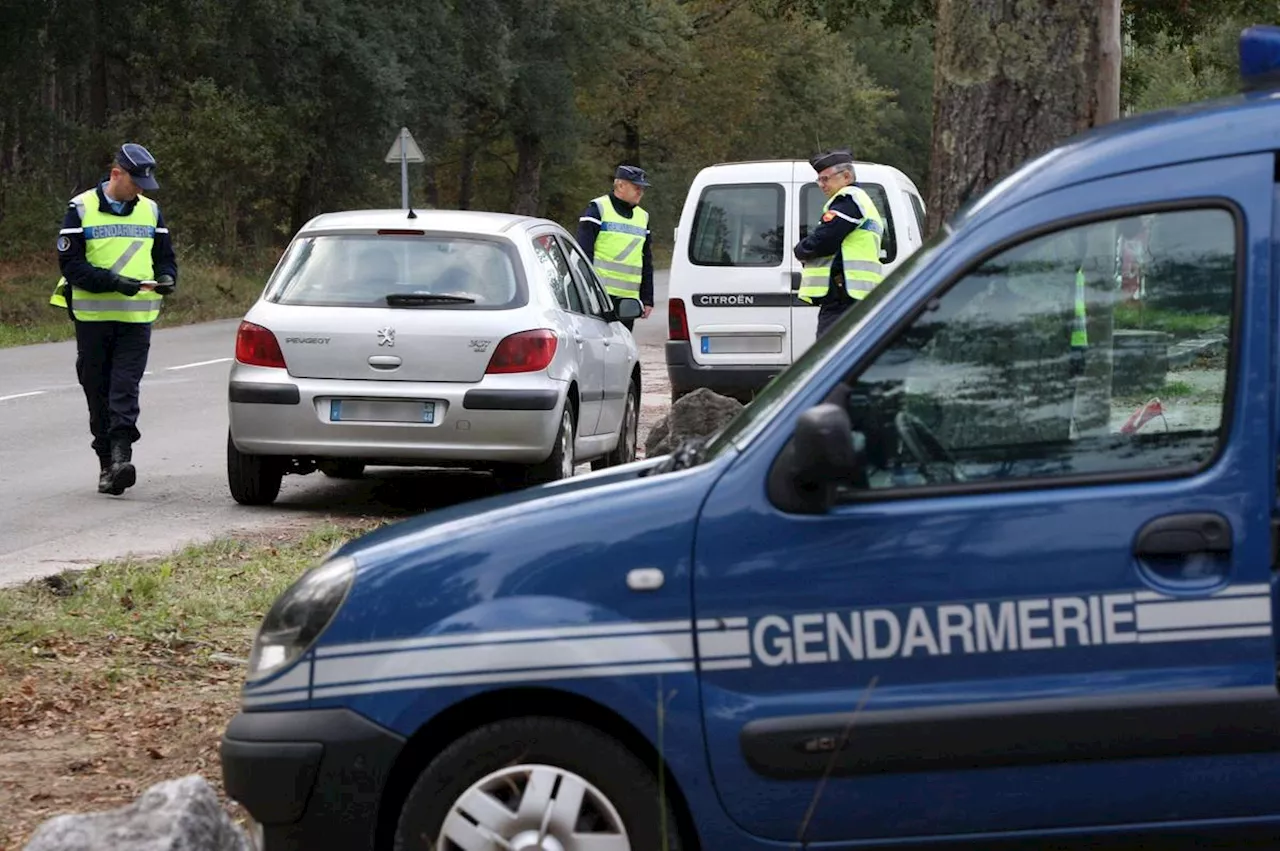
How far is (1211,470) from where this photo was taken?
4.07m

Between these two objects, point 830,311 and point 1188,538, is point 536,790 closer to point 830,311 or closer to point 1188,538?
point 1188,538

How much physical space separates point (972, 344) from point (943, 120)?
11.1ft

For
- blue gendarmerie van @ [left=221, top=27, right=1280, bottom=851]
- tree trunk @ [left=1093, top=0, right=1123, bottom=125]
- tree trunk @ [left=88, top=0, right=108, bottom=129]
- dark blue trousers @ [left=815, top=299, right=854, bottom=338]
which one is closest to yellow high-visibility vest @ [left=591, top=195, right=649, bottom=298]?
dark blue trousers @ [left=815, top=299, right=854, bottom=338]

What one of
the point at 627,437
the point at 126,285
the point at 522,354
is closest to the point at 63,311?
the point at 627,437

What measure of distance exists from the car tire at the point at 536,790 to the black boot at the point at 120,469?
8002mm

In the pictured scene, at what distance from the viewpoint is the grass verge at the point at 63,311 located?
94.3 ft

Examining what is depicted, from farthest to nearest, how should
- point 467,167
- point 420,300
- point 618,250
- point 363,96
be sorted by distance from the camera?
point 467,167, point 363,96, point 618,250, point 420,300

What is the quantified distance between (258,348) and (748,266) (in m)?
5.67

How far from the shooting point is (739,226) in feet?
52.2

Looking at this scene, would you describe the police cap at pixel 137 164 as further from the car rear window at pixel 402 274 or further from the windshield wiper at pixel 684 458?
the windshield wiper at pixel 684 458

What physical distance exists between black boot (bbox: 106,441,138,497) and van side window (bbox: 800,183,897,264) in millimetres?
5815

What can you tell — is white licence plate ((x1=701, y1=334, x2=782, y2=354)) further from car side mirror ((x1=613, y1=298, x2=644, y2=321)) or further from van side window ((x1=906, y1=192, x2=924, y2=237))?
car side mirror ((x1=613, y1=298, x2=644, y2=321))

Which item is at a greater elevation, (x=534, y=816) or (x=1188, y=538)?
(x=1188, y=538)

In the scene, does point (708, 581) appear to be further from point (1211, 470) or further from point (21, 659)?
point (21, 659)
